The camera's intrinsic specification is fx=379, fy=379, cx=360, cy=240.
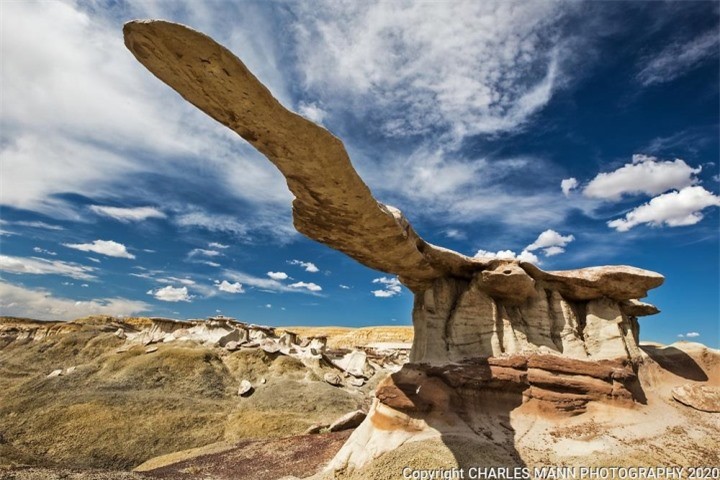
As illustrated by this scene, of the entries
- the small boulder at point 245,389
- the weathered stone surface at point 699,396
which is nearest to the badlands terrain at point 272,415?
the weathered stone surface at point 699,396

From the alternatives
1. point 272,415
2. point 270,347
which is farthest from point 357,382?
point 272,415

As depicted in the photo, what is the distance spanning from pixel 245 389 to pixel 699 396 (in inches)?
1014

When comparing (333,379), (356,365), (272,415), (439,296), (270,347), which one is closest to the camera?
(439,296)

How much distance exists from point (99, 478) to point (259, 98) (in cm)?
954

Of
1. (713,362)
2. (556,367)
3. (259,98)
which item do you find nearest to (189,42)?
(259,98)

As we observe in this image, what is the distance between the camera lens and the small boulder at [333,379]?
30.8 meters

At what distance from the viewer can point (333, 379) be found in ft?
102

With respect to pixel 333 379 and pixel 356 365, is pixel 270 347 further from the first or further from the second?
pixel 356 365

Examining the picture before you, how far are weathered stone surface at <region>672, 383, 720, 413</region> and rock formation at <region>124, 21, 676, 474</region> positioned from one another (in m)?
1.45

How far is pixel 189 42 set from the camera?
4738 mm

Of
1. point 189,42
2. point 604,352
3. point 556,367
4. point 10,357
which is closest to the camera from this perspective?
point 189,42

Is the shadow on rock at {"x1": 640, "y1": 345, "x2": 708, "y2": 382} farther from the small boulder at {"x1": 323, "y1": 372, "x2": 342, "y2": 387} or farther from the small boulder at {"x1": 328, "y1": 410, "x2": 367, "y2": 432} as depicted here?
the small boulder at {"x1": 323, "y1": 372, "x2": 342, "y2": 387}

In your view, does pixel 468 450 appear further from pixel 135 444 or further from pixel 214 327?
pixel 214 327

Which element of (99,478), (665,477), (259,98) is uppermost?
(259,98)
